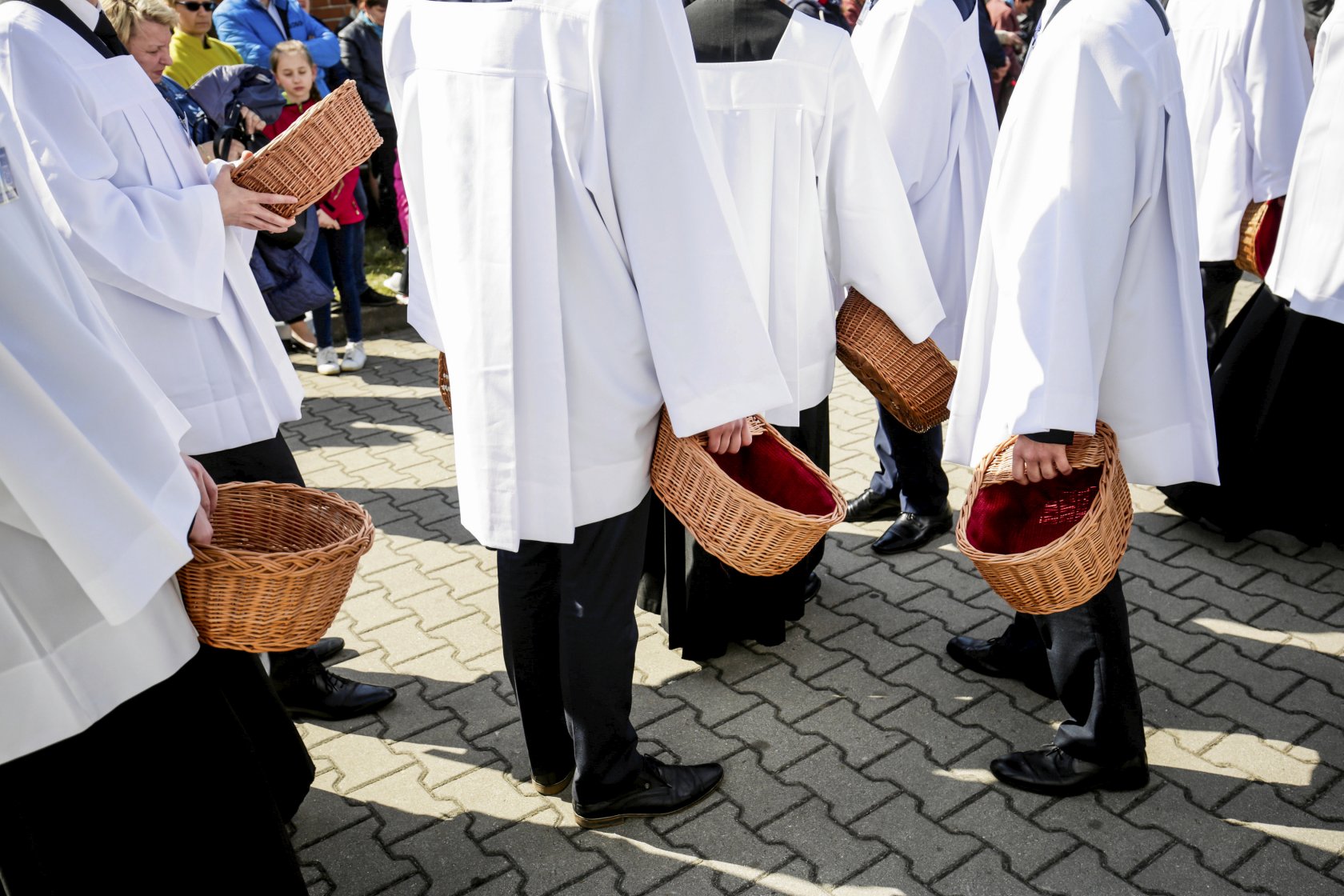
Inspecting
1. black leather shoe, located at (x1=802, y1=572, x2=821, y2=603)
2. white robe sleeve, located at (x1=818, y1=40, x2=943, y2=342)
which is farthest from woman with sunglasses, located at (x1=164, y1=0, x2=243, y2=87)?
black leather shoe, located at (x1=802, y1=572, x2=821, y2=603)

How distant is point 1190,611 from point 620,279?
2.45 m

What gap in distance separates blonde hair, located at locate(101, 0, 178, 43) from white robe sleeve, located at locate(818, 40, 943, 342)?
1.95 meters

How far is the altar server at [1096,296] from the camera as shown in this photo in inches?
94.7

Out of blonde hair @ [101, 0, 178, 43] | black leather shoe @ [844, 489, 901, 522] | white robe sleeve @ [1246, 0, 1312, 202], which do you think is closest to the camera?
blonde hair @ [101, 0, 178, 43]

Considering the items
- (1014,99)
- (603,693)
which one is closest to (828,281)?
(1014,99)

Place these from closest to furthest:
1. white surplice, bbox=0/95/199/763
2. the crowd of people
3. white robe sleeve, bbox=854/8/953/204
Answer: white surplice, bbox=0/95/199/763 < the crowd of people < white robe sleeve, bbox=854/8/953/204

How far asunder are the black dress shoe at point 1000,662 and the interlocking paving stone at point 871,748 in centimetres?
3

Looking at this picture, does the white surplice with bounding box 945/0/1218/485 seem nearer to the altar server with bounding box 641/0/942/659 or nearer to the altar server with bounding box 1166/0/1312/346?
the altar server with bounding box 641/0/942/659

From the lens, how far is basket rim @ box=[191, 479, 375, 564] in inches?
78.9

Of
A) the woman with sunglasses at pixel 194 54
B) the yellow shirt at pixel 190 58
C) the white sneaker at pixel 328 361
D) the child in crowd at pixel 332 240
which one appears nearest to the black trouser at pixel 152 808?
the child in crowd at pixel 332 240

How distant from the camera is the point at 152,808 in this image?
1978mm

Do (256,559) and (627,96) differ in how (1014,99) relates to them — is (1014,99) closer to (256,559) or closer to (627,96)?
(627,96)

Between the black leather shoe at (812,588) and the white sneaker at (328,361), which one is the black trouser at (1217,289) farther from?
the white sneaker at (328,361)

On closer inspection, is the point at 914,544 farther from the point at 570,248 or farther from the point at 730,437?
the point at 570,248
